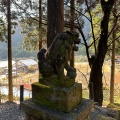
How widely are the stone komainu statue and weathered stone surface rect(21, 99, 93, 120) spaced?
38 centimetres

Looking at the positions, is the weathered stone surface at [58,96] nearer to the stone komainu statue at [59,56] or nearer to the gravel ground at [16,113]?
the stone komainu statue at [59,56]

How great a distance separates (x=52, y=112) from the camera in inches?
67.6

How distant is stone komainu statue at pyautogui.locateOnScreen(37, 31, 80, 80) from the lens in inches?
66.5

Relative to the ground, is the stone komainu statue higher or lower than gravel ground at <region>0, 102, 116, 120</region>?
higher

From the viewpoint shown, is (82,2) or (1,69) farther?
(1,69)

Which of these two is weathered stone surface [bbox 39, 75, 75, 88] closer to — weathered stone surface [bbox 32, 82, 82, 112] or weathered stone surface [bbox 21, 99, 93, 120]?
weathered stone surface [bbox 32, 82, 82, 112]

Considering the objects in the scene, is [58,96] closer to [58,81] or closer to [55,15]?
[58,81]

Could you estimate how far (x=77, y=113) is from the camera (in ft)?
5.61

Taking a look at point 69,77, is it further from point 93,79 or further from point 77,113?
point 93,79

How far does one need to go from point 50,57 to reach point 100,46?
145 inches

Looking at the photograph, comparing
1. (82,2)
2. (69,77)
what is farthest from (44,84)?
(82,2)

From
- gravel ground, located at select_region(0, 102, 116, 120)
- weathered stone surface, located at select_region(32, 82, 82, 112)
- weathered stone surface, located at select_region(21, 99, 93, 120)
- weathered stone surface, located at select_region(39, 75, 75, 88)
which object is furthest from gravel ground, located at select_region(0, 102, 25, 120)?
weathered stone surface, located at select_region(39, 75, 75, 88)

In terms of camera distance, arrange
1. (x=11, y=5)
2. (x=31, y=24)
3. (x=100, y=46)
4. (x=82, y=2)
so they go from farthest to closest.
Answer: (x=31, y=24) → (x=11, y=5) → (x=82, y=2) → (x=100, y=46)

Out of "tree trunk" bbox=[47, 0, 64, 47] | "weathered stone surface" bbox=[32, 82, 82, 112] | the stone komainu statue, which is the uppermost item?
"tree trunk" bbox=[47, 0, 64, 47]
